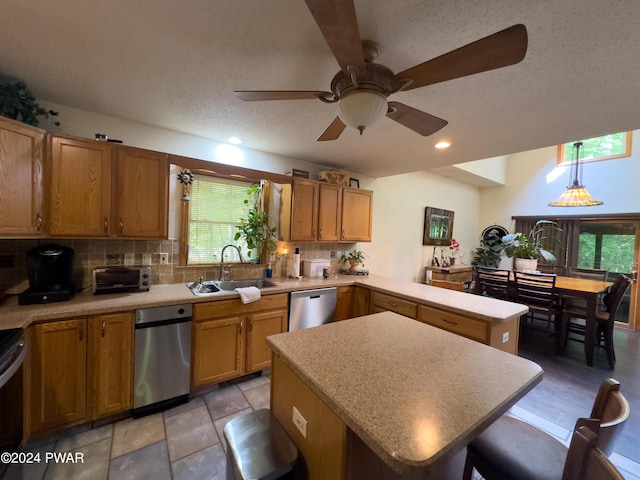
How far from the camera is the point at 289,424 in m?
1.15

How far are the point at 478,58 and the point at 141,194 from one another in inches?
96.4

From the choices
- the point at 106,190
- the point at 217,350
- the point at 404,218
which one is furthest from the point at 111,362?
the point at 404,218

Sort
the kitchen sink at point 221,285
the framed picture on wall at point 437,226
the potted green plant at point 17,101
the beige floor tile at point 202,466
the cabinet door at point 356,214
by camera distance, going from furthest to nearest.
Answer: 1. the framed picture on wall at point 437,226
2. the cabinet door at point 356,214
3. the kitchen sink at point 221,285
4. the potted green plant at point 17,101
5. the beige floor tile at point 202,466

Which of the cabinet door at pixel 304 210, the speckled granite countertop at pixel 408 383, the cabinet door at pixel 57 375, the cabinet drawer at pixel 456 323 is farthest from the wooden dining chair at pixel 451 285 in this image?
the cabinet door at pixel 57 375

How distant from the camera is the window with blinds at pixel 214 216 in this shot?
→ 2.71 meters

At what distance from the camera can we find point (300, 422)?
1055 mm

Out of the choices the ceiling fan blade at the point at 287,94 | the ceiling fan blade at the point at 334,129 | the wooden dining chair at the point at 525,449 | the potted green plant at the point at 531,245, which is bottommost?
the wooden dining chair at the point at 525,449

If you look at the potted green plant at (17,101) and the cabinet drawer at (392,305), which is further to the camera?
the cabinet drawer at (392,305)

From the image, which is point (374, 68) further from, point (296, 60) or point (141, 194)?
point (141, 194)

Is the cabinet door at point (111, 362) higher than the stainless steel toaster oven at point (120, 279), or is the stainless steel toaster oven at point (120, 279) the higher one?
the stainless steel toaster oven at point (120, 279)

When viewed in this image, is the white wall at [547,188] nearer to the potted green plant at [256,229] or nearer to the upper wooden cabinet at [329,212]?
the upper wooden cabinet at [329,212]

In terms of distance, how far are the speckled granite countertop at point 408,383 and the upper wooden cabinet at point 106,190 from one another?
168 cm

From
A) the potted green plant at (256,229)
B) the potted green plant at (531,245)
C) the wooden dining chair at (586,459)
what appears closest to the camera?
the wooden dining chair at (586,459)

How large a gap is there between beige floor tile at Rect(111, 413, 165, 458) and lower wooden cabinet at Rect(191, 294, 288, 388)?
0.34 meters
